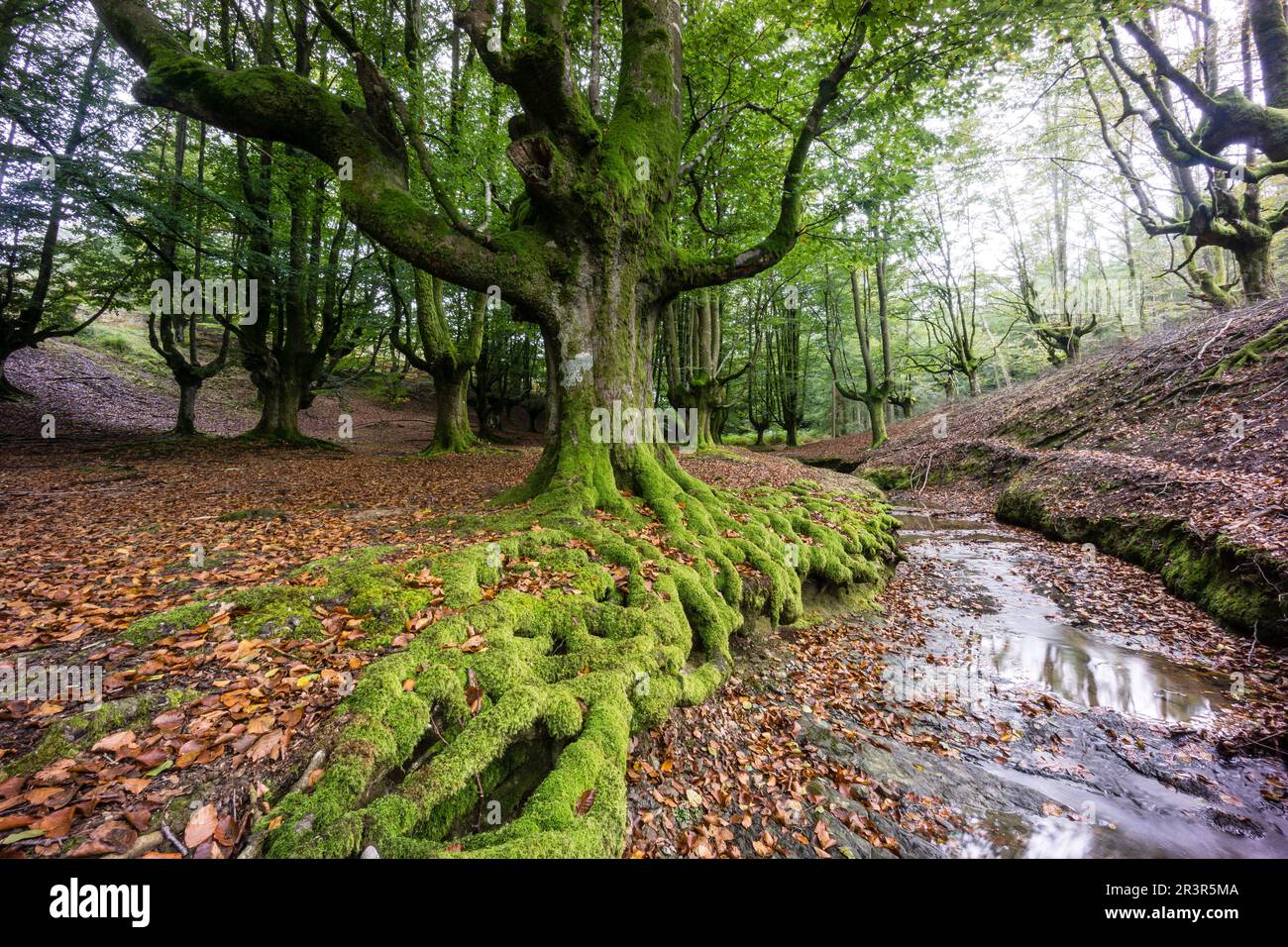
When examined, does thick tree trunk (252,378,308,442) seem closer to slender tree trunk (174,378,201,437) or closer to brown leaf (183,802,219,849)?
slender tree trunk (174,378,201,437)

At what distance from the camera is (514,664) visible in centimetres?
316

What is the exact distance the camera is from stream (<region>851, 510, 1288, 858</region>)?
122 inches

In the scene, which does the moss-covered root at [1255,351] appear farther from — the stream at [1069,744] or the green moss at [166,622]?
the green moss at [166,622]

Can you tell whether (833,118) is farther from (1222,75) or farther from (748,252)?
(1222,75)

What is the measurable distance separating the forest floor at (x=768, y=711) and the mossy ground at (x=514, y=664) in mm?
217

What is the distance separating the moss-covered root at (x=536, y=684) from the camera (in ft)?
7.09

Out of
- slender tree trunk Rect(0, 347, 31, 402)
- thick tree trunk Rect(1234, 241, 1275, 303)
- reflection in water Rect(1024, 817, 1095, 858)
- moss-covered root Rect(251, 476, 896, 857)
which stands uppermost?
thick tree trunk Rect(1234, 241, 1275, 303)

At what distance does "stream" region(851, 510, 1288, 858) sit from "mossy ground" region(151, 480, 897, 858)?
1.76m

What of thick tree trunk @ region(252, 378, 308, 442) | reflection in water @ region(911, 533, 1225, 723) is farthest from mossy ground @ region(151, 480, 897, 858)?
thick tree trunk @ region(252, 378, 308, 442)

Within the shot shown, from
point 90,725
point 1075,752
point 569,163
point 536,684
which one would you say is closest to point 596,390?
point 569,163

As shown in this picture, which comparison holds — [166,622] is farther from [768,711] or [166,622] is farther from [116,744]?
[768,711]

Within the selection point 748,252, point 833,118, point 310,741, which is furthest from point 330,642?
point 833,118

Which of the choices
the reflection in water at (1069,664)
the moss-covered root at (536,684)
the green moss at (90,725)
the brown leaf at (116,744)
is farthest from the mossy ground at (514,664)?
the reflection in water at (1069,664)
